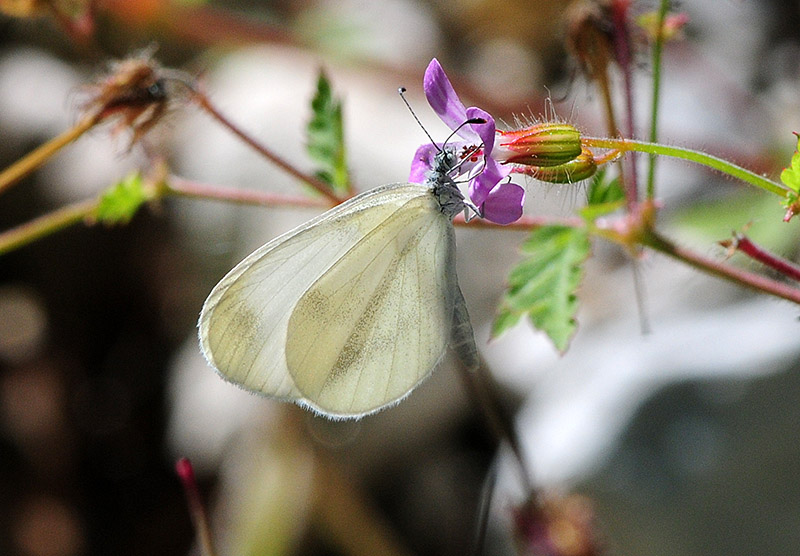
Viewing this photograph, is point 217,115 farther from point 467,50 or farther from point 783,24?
point 467,50

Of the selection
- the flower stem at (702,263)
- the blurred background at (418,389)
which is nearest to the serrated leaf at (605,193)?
the flower stem at (702,263)

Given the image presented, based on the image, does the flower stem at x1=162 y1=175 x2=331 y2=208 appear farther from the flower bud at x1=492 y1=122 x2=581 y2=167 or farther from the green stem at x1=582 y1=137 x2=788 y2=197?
the green stem at x1=582 y1=137 x2=788 y2=197

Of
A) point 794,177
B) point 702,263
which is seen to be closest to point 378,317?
point 702,263

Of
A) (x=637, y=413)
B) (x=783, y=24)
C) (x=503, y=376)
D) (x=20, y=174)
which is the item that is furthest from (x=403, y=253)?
(x=783, y=24)

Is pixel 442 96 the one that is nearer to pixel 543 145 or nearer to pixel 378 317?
pixel 543 145

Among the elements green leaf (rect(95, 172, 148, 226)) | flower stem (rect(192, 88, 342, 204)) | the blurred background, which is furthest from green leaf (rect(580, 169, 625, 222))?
green leaf (rect(95, 172, 148, 226))

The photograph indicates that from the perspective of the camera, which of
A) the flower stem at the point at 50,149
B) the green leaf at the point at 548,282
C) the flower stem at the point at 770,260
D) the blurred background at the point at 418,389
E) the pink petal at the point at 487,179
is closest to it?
the pink petal at the point at 487,179

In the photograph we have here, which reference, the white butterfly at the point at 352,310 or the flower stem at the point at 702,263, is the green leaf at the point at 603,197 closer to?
the flower stem at the point at 702,263
